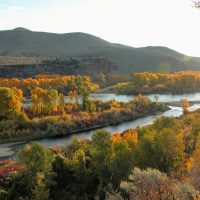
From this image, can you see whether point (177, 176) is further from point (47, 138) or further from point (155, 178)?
point (47, 138)

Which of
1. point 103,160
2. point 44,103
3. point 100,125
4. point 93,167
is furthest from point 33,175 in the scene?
point 44,103

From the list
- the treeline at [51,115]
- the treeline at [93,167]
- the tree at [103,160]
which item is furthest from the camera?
the treeline at [51,115]

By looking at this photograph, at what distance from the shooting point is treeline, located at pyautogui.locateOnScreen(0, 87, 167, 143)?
66.1 m

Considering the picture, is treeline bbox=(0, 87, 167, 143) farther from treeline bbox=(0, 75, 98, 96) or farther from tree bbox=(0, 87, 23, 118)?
treeline bbox=(0, 75, 98, 96)

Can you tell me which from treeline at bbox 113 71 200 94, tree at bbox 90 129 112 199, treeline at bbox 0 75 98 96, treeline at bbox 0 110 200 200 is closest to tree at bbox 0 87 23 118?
treeline at bbox 0 110 200 200

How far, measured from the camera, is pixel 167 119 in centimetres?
4719

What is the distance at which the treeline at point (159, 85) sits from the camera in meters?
136

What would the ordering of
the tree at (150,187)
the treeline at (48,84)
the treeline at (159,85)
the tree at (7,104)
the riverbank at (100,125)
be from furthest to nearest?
the treeline at (159,85) < the treeline at (48,84) < the tree at (7,104) < the riverbank at (100,125) < the tree at (150,187)

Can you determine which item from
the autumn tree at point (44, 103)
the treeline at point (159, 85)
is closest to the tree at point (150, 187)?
the autumn tree at point (44, 103)

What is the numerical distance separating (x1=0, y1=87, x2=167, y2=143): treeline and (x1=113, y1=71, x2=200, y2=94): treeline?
46908 millimetres

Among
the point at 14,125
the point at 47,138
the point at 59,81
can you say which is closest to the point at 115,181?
the point at 47,138

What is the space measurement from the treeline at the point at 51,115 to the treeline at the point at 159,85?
4691 cm

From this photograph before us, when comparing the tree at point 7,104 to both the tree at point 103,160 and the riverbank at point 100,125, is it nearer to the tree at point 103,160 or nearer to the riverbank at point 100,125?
the riverbank at point 100,125

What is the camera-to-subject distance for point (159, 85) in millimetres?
139500
